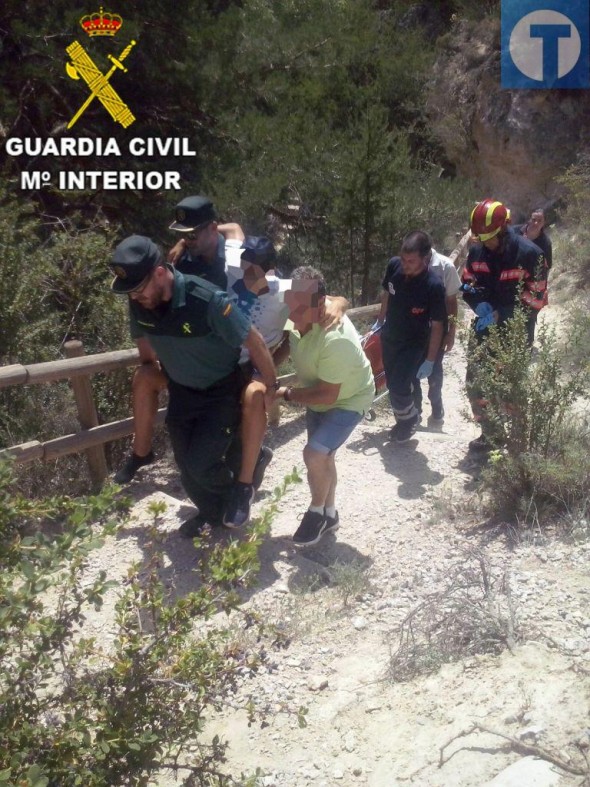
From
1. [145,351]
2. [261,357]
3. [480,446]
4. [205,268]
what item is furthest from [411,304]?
[145,351]

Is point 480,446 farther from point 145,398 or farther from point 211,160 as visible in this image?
point 211,160

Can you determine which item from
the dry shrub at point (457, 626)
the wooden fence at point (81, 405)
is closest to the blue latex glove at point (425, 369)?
the wooden fence at point (81, 405)

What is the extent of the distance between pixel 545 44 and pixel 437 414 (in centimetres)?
1169

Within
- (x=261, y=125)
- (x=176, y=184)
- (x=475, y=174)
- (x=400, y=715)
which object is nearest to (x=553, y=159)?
(x=475, y=174)

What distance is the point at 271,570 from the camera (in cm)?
436

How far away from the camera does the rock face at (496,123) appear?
50.6ft

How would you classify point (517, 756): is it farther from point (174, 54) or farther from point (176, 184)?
point (174, 54)

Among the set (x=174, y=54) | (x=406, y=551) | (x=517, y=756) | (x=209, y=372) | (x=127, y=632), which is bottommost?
(x=406, y=551)

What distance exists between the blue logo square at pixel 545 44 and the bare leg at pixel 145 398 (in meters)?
13.1

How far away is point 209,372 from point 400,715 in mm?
1844

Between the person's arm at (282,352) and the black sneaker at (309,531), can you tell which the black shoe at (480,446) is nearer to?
the black sneaker at (309,531)

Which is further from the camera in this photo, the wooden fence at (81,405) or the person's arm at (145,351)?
the wooden fence at (81,405)

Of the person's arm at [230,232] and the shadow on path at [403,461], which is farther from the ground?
the person's arm at [230,232]

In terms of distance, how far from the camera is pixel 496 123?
52.4 ft
